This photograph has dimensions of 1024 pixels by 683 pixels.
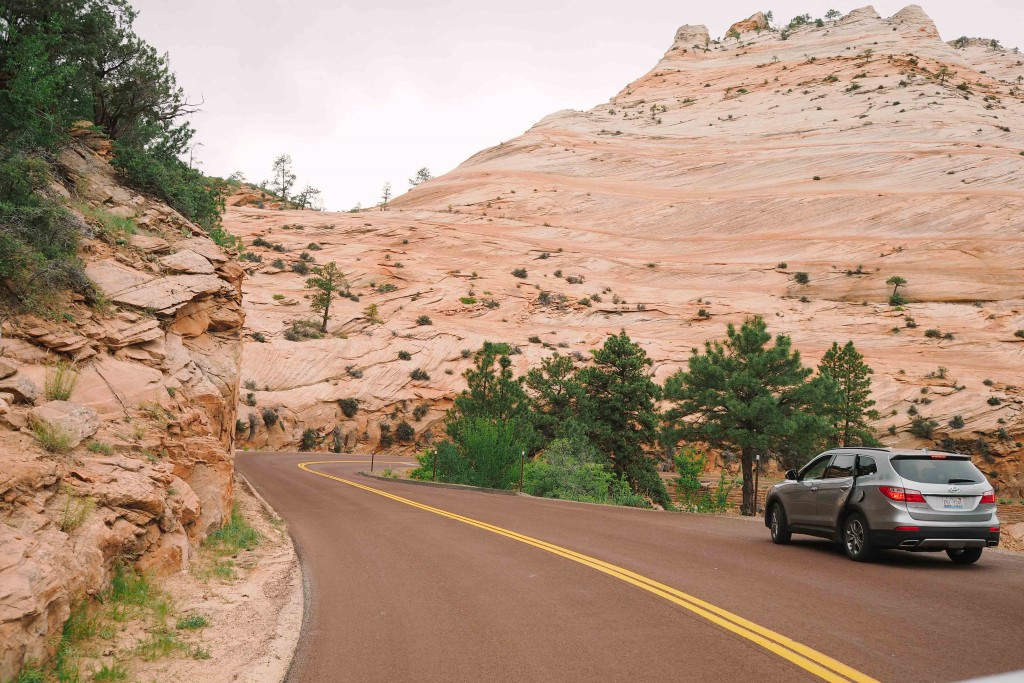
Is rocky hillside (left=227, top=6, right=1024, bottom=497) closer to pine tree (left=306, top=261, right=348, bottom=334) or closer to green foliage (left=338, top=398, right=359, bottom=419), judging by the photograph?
green foliage (left=338, top=398, right=359, bottom=419)

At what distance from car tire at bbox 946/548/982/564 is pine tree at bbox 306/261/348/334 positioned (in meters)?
46.7

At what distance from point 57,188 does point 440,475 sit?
18832mm

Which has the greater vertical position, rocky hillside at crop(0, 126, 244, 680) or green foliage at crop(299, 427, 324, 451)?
rocky hillside at crop(0, 126, 244, 680)

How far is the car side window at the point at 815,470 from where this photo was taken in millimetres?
10271

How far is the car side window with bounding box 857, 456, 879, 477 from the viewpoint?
899 centimetres

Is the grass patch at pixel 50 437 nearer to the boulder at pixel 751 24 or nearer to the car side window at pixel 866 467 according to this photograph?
the car side window at pixel 866 467

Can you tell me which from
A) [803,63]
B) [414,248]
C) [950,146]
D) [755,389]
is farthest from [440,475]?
[803,63]

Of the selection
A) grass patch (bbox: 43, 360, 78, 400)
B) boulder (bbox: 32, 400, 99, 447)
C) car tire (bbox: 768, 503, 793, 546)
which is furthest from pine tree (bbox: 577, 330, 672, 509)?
boulder (bbox: 32, 400, 99, 447)

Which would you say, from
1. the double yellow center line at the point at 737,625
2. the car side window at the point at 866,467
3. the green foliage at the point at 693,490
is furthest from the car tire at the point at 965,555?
the green foliage at the point at 693,490

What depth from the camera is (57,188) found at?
1299 centimetres

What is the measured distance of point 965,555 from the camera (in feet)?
29.7

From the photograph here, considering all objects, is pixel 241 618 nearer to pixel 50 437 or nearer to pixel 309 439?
pixel 50 437

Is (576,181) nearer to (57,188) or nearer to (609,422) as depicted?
(609,422)

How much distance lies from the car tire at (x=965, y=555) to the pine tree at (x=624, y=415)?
19199 mm
